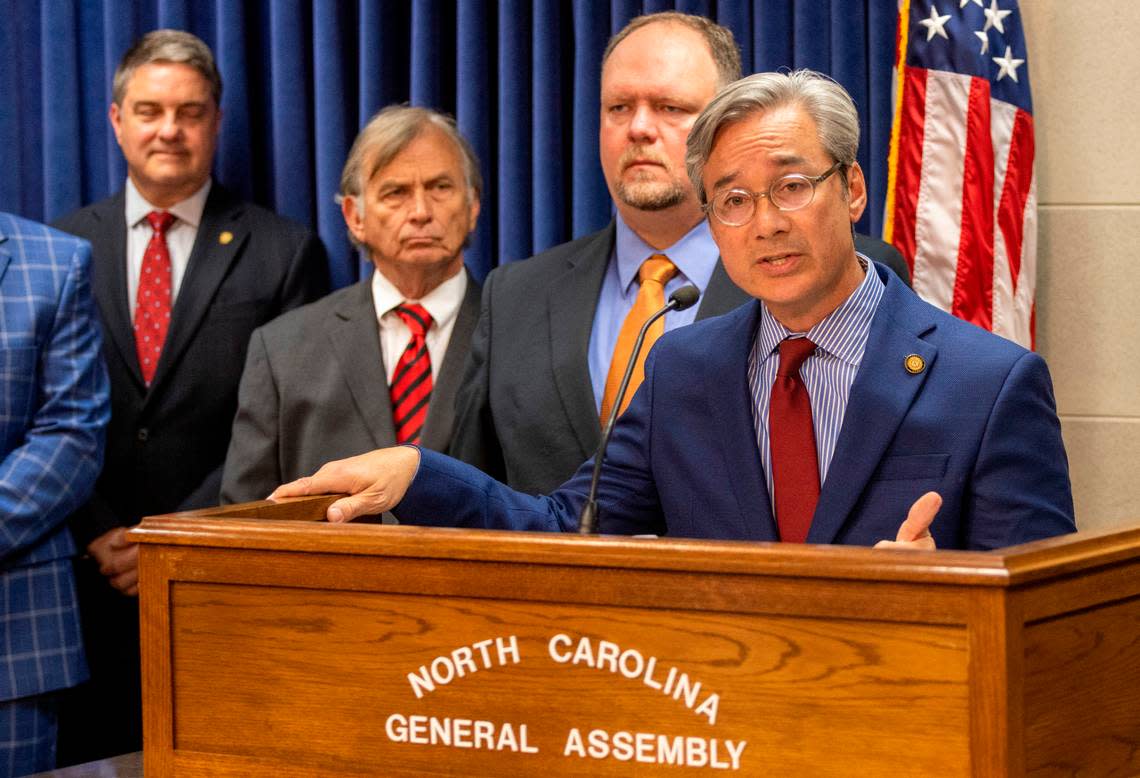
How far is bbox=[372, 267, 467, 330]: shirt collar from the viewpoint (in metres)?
3.43

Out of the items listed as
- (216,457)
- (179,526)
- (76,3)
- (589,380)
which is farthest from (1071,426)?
(76,3)

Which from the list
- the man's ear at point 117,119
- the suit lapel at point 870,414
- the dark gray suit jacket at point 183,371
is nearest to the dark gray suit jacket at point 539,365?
the suit lapel at point 870,414

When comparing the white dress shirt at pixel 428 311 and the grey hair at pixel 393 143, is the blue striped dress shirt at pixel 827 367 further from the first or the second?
the grey hair at pixel 393 143

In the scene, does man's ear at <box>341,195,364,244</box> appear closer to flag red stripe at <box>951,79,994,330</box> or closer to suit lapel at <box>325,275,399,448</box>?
suit lapel at <box>325,275,399,448</box>

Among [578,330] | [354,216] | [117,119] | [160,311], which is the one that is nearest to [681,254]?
[578,330]

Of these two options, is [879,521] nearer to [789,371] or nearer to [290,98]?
[789,371]

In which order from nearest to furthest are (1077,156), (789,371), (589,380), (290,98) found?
(789,371)
(589,380)
(1077,156)
(290,98)

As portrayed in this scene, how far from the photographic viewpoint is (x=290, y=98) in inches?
159

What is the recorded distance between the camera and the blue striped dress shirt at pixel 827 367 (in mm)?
2025

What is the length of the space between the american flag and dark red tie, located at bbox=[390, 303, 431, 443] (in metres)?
1.06

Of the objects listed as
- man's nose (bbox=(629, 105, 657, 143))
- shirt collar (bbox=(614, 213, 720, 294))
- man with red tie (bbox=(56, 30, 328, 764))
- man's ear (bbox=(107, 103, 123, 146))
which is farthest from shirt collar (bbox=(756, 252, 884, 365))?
man's ear (bbox=(107, 103, 123, 146))

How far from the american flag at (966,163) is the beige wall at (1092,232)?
0.12m

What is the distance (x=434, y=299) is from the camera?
11.3 ft

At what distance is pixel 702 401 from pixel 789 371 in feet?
0.46
